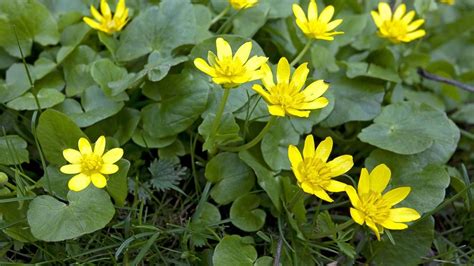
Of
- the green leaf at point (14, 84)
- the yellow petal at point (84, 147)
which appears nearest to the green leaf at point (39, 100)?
the green leaf at point (14, 84)

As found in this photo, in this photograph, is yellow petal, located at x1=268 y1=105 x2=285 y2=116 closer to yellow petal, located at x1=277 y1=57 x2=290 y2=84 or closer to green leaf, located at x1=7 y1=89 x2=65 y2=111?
yellow petal, located at x1=277 y1=57 x2=290 y2=84

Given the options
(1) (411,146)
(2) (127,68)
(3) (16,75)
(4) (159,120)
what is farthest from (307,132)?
(3) (16,75)

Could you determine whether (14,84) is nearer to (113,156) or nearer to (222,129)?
(113,156)

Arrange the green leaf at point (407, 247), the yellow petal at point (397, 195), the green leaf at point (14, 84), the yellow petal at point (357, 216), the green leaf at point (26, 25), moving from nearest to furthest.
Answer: the yellow petal at point (357, 216) → the yellow petal at point (397, 195) → the green leaf at point (407, 247) → the green leaf at point (14, 84) → the green leaf at point (26, 25)

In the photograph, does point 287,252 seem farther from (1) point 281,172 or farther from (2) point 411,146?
(2) point 411,146

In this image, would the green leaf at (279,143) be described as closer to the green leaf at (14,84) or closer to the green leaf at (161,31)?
the green leaf at (161,31)

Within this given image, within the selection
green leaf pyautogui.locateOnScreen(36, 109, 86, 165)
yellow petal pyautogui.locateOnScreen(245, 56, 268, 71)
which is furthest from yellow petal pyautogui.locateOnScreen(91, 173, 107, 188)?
yellow petal pyautogui.locateOnScreen(245, 56, 268, 71)
